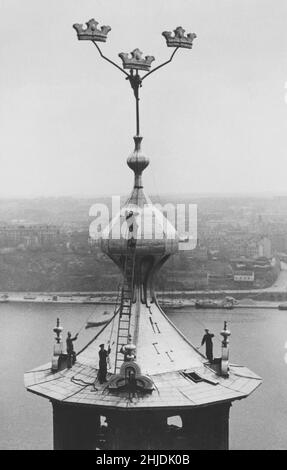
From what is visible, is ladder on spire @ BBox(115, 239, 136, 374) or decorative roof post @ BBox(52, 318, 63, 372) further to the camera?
decorative roof post @ BBox(52, 318, 63, 372)

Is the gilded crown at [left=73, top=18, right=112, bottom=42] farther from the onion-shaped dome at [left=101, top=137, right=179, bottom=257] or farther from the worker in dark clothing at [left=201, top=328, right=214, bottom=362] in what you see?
the worker in dark clothing at [left=201, top=328, right=214, bottom=362]

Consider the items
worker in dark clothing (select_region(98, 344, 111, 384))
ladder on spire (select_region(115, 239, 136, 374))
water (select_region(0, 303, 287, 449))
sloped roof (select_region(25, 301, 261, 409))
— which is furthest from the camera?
water (select_region(0, 303, 287, 449))

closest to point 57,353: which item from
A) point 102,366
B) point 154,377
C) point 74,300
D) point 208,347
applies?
point 102,366

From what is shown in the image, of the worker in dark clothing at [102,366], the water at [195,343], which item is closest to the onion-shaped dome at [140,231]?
the worker in dark clothing at [102,366]

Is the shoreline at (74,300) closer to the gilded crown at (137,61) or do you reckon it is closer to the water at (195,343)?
the water at (195,343)

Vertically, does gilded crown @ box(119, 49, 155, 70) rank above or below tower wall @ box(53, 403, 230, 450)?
above

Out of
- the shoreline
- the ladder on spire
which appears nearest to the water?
the shoreline

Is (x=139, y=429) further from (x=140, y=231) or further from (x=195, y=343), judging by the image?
(x=195, y=343)
